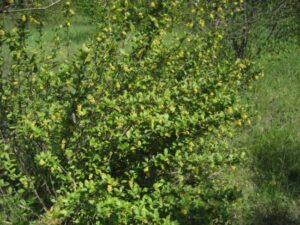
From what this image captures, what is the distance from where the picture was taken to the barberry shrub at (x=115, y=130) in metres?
2.40

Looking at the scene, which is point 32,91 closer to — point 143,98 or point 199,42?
point 143,98

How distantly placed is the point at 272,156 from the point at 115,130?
2.20 meters

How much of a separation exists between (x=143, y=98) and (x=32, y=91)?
0.92 meters

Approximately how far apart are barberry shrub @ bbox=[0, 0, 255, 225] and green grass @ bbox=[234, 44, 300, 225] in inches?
22.9

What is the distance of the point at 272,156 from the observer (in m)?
4.33

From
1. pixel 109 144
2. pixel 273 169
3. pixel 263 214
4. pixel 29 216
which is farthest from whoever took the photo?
pixel 273 169

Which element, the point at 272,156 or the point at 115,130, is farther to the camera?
the point at 272,156

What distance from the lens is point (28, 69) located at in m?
2.88

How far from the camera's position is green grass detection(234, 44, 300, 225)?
3535mm

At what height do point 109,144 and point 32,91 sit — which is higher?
point 32,91

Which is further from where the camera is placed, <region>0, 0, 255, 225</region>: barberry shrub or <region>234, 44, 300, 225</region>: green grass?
<region>234, 44, 300, 225</region>: green grass

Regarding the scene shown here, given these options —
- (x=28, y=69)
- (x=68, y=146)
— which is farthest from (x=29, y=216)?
(x=28, y=69)

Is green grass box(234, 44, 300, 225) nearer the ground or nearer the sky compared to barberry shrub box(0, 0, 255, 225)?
nearer the ground

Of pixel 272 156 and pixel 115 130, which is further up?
pixel 115 130
